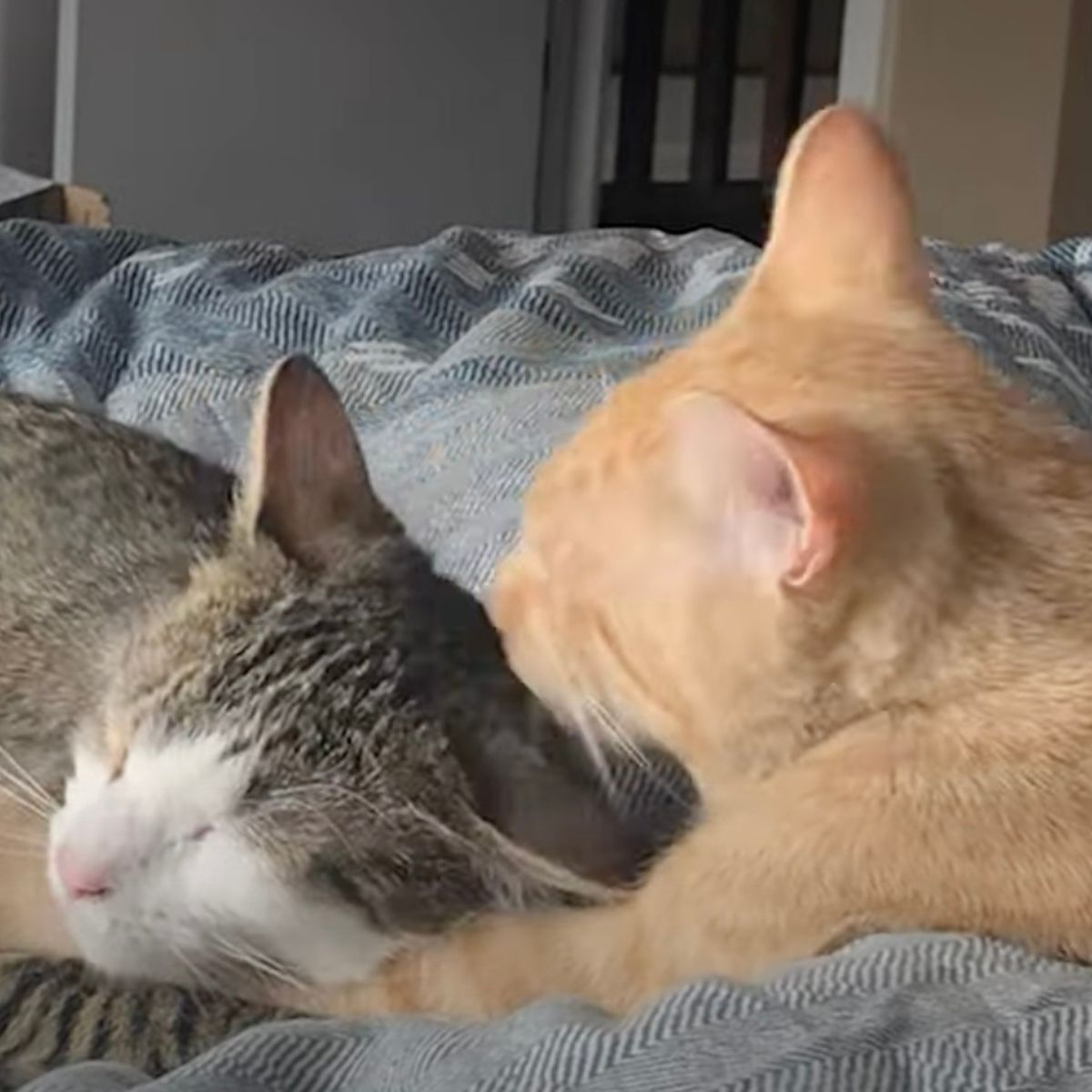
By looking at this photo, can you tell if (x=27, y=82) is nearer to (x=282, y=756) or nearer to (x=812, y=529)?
(x=282, y=756)

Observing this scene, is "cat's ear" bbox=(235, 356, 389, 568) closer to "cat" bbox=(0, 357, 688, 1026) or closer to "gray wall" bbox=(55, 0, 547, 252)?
"cat" bbox=(0, 357, 688, 1026)

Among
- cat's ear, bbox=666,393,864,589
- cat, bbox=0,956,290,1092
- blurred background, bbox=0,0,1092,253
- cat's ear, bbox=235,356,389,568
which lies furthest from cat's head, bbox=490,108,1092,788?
blurred background, bbox=0,0,1092,253

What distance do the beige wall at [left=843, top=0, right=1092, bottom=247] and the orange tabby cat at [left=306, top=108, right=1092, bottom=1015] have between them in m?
2.68

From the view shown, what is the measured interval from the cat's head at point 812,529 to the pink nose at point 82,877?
250 millimetres

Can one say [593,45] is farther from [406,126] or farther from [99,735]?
[99,735]

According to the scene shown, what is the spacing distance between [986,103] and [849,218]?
2628 millimetres

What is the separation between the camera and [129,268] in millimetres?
1921

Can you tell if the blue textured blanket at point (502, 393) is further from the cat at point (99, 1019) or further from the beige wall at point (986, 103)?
the beige wall at point (986, 103)

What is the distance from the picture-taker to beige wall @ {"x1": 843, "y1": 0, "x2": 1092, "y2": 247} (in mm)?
3746

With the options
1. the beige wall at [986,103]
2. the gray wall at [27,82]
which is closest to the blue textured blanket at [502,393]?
the beige wall at [986,103]

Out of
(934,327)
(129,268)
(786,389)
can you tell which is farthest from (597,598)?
(129,268)

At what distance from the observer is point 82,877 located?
3.43ft

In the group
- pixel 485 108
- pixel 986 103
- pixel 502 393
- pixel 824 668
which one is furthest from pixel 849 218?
pixel 485 108

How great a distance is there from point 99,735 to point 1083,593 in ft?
1.57
